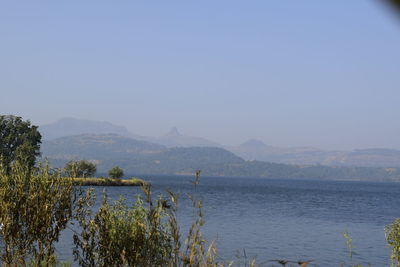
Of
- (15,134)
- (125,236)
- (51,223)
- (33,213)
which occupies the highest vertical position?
(15,134)

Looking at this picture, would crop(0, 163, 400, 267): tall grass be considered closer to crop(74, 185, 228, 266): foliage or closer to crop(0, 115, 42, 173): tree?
crop(74, 185, 228, 266): foliage

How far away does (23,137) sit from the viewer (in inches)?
4875

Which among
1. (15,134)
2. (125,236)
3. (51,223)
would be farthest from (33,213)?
(15,134)

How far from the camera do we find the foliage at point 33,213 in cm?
1493

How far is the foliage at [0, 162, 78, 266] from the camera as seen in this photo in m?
14.9

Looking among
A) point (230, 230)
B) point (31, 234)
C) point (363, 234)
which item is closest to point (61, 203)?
point (31, 234)

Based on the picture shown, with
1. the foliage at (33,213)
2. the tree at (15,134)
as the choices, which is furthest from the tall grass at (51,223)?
the tree at (15,134)

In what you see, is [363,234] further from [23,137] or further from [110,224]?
[23,137]

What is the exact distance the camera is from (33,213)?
595 inches

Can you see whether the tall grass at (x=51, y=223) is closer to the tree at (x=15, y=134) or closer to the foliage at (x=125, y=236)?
the foliage at (x=125, y=236)

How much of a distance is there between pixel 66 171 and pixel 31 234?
252 cm

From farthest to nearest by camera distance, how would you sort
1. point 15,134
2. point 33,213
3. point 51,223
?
1. point 15,134
2. point 51,223
3. point 33,213

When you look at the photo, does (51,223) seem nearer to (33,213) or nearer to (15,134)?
(33,213)

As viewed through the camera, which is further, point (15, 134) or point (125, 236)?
point (15, 134)
